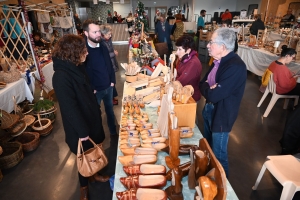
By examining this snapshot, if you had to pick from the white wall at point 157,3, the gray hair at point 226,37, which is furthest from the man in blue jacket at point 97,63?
the white wall at point 157,3

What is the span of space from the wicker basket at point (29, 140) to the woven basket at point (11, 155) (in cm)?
12

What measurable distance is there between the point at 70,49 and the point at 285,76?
10.2 ft

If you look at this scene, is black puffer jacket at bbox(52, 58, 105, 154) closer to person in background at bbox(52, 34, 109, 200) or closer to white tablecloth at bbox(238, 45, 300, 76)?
person in background at bbox(52, 34, 109, 200)

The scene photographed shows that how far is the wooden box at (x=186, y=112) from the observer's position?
143 centimetres

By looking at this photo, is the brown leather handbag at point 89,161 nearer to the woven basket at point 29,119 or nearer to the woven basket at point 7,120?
the woven basket at point 7,120

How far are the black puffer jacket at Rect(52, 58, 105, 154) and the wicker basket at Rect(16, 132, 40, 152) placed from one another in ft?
4.58

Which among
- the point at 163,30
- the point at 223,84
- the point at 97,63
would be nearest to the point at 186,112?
the point at 223,84

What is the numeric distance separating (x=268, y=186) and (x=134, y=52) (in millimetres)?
3349

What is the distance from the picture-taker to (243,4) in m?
13.5

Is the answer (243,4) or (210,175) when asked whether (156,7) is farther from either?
(210,175)

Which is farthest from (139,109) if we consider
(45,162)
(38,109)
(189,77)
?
(38,109)

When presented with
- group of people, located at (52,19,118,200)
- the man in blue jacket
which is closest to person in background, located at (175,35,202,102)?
the man in blue jacket

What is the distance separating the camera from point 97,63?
7.07ft

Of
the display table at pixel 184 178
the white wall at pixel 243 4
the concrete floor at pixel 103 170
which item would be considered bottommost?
the concrete floor at pixel 103 170
